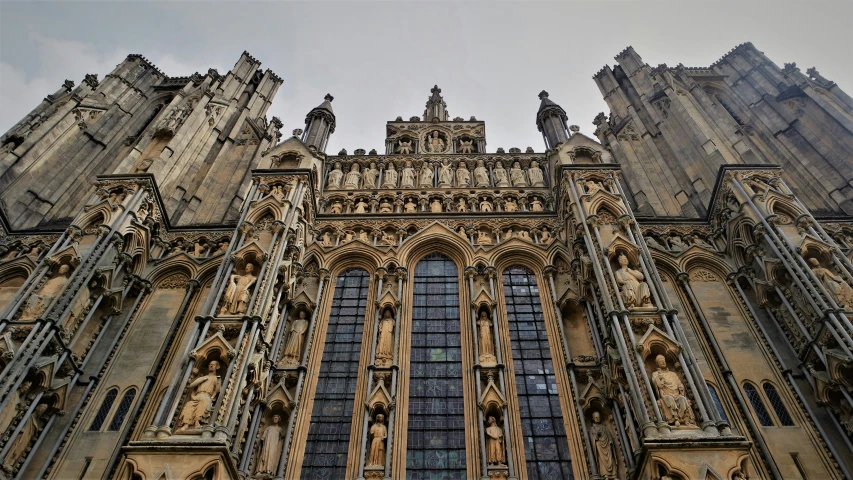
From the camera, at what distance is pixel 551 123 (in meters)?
22.2

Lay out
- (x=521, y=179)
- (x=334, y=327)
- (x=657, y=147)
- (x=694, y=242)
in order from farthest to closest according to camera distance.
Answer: (x=657, y=147) → (x=521, y=179) → (x=694, y=242) → (x=334, y=327)

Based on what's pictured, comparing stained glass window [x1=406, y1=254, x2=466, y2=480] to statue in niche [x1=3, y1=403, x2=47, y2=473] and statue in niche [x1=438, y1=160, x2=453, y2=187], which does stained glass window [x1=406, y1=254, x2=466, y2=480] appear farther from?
statue in niche [x1=3, y1=403, x2=47, y2=473]

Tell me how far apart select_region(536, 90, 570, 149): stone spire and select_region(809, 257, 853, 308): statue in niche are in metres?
8.93

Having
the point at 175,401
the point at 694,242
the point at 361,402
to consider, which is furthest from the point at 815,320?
the point at 175,401

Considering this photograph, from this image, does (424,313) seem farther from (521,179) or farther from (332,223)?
(521,179)

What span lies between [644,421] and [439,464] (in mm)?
3894

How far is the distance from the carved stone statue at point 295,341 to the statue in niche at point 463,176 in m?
7.15

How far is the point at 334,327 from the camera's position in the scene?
15734mm

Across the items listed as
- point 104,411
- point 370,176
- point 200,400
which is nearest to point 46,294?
point 104,411

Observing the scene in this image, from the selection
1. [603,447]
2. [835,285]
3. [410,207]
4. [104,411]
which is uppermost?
[410,207]

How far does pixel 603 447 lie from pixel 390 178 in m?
11.3

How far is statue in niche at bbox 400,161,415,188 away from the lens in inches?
814

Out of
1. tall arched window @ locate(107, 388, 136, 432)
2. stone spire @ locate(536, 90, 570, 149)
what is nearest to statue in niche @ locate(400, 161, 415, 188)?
stone spire @ locate(536, 90, 570, 149)

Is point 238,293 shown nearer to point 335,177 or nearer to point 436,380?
point 436,380
